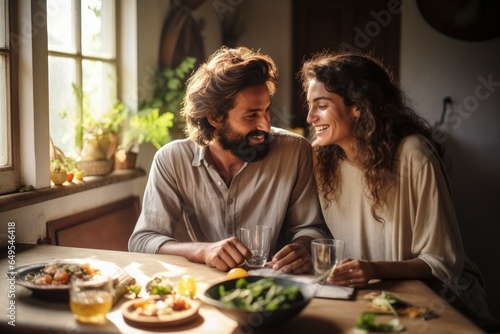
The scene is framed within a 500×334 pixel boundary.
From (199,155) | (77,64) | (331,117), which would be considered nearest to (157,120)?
(77,64)

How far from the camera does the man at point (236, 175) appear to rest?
226 cm

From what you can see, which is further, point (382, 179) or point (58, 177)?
point (58, 177)

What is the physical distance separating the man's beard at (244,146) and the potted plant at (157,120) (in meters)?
0.92

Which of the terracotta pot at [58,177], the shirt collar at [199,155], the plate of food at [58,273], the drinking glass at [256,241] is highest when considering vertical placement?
the shirt collar at [199,155]

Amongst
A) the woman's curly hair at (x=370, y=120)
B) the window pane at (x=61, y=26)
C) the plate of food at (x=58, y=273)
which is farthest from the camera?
the window pane at (x=61, y=26)

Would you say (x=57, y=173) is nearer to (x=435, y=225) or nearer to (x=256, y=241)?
(x=256, y=241)

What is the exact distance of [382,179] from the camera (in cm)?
203

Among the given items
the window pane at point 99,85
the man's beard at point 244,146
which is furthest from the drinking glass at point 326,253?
the window pane at point 99,85

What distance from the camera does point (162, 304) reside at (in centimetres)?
142

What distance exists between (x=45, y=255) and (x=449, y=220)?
4.67 ft

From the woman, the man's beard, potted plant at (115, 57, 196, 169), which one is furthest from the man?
potted plant at (115, 57, 196, 169)

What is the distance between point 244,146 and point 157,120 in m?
1.08

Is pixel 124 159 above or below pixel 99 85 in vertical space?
below

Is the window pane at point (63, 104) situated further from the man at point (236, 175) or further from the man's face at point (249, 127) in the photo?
the man's face at point (249, 127)
